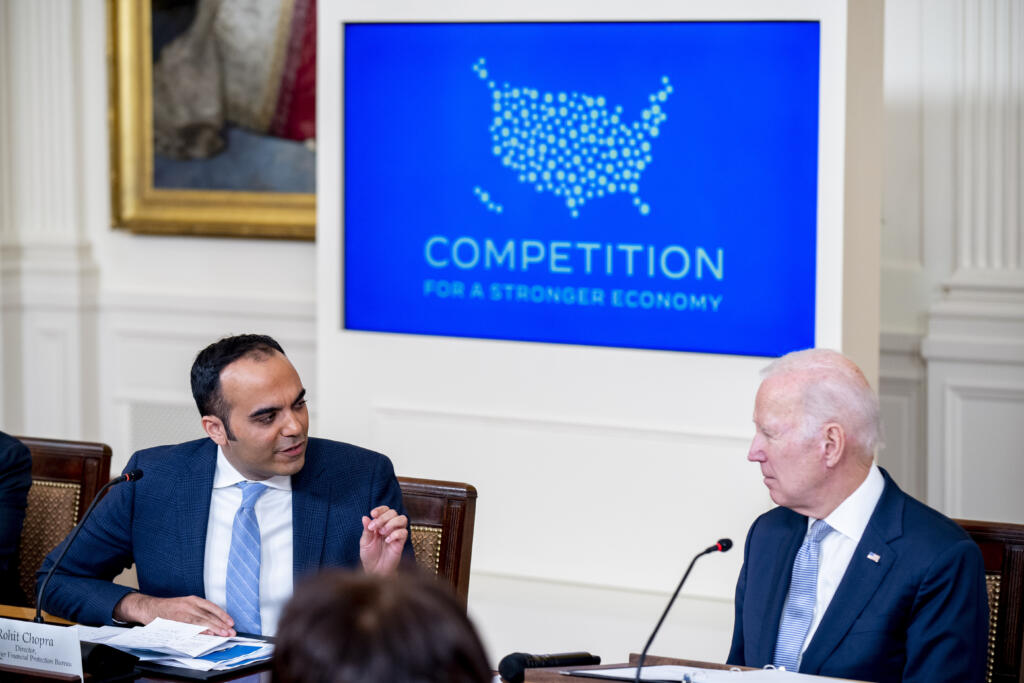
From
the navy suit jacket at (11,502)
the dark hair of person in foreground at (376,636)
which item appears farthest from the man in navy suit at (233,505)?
the dark hair of person in foreground at (376,636)

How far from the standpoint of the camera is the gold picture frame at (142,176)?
6.19m

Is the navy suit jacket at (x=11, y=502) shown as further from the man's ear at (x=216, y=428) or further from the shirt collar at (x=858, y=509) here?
the shirt collar at (x=858, y=509)

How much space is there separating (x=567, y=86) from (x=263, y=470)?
260cm

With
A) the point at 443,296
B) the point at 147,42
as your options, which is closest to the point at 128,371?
the point at 147,42

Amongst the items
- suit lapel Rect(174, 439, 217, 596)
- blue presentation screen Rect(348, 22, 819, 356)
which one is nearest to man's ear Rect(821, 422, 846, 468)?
suit lapel Rect(174, 439, 217, 596)

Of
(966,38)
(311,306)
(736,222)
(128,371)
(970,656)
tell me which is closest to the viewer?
(970,656)

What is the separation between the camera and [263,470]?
2.78 meters

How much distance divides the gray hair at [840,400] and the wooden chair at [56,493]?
5.63ft

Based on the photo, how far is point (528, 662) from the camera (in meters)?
2.21

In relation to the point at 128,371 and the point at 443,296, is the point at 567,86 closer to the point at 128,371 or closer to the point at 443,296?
the point at 443,296

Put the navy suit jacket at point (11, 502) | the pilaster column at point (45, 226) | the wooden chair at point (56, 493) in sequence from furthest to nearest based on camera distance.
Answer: the pilaster column at point (45, 226) < the wooden chair at point (56, 493) < the navy suit jacket at point (11, 502)

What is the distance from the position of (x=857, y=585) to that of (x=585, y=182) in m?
2.79

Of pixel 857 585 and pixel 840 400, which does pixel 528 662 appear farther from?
pixel 840 400

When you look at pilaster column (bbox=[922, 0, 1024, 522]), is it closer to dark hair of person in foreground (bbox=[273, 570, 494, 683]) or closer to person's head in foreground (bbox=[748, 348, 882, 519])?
person's head in foreground (bbox=[748, 348, 882, 519])
